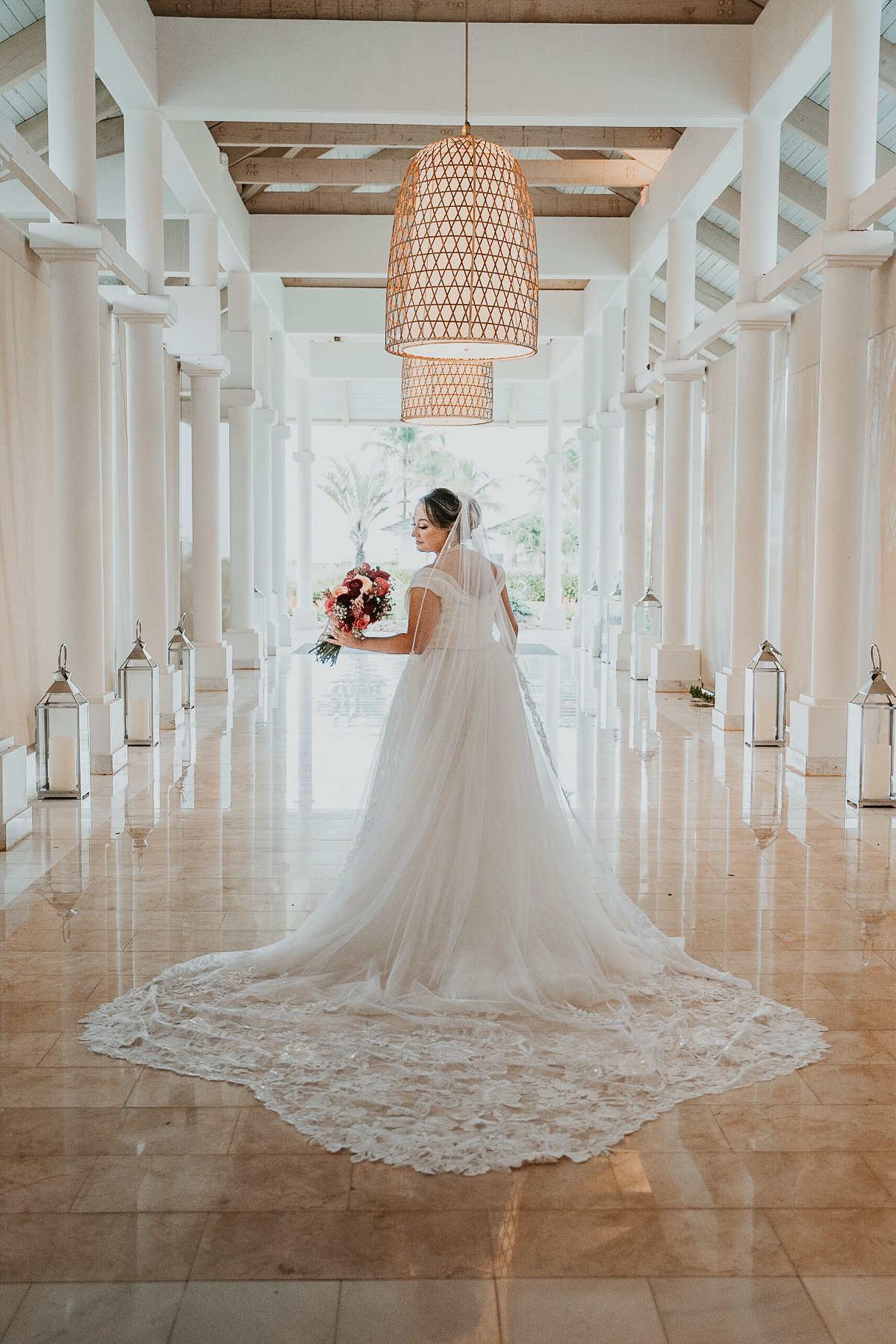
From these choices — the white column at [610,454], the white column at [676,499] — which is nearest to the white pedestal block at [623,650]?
the white column at [610,454]

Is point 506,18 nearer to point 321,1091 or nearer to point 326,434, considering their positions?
point 321,1091

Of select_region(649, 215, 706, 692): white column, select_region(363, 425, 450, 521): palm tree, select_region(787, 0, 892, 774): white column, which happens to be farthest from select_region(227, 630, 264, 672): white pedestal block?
select_region(363, 425, 450, 521): palm tree

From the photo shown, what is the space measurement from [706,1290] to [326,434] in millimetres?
29775

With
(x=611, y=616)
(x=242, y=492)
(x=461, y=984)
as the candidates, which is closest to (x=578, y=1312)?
(x=461, y=984)

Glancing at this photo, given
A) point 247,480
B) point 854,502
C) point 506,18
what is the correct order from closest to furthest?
point 854,502, point 506,18, point 247,480

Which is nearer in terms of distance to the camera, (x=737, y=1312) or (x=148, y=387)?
(x=737, y=1312)

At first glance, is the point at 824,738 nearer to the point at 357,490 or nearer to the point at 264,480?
the point at 264,480

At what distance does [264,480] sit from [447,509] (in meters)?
13.6

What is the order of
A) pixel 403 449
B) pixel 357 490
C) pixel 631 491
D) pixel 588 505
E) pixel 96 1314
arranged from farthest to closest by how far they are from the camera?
pixel 403 449, pixel 357 490, pixel 588 505, pixel 631 491, pixel 96 1314

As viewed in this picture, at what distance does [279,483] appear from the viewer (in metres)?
19.4

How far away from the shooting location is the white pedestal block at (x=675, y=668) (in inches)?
514

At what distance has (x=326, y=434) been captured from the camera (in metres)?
31.0

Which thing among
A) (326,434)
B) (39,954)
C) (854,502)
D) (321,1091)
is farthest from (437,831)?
(326,434)

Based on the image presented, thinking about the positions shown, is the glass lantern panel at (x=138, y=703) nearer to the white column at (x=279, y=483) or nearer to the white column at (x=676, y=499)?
the white column at (x=676, y=499)
